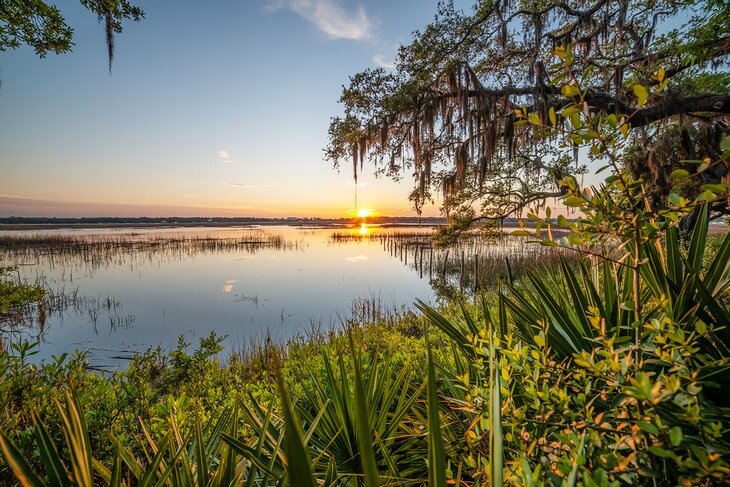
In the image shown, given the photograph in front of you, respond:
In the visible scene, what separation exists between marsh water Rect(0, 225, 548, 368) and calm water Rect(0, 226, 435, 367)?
0.15 ft

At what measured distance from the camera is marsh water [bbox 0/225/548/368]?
410 inches

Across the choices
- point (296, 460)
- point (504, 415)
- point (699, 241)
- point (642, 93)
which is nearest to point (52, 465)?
point (296, 460)

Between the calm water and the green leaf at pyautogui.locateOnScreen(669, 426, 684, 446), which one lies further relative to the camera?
the calm water

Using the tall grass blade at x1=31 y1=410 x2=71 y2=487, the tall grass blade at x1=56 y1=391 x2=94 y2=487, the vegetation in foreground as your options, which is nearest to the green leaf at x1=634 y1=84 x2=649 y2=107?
the vegetation in foreground

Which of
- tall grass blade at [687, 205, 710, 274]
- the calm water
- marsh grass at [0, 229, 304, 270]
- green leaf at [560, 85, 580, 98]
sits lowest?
the calm water

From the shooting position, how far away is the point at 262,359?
7.46 metres

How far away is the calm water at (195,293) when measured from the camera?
34.5 feet

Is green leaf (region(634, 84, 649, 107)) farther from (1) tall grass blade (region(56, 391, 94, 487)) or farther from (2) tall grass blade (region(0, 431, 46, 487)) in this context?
(2) tall grass blade (region(0, 431, 46, 487))

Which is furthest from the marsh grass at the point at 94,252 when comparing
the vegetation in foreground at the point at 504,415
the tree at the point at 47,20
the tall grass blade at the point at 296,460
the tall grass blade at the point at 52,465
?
the tall grass blade at the point at 296,460

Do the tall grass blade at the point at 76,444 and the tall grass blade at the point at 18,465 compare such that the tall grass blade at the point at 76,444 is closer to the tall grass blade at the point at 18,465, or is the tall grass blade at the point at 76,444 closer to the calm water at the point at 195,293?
the tall grass blade at the point at 18,465

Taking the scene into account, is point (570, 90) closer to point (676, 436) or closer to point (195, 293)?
point (676, 436)

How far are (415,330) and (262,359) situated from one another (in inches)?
176

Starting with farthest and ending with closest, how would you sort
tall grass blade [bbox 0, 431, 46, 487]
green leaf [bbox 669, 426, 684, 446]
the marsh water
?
1. the marsh water
2. tall grass blade [bbox 0, 431, 46, 487]
3. green leaf [bbox 669, 426, 684, 446]

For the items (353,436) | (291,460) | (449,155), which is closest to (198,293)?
(449,155)
